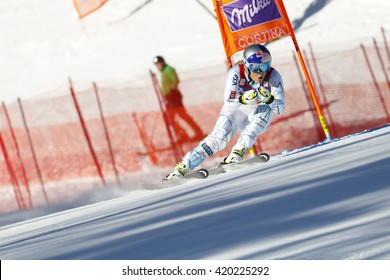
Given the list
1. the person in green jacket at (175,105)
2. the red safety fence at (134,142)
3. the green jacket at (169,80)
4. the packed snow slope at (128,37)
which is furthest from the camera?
the packed snow slope at (128,37)

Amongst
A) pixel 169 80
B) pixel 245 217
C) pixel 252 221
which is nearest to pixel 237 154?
pixel 245 217

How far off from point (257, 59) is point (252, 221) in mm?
6148

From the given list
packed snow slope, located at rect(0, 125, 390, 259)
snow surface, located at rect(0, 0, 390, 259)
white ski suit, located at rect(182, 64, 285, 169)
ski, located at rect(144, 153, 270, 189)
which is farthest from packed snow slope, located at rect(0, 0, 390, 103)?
packed snow slope, located at rect(0, 125, 390, 259)

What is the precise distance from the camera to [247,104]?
13.0m

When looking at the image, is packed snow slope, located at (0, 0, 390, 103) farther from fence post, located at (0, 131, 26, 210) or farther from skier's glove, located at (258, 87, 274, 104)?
skier's glove, located at (258, 87, 274, 104)

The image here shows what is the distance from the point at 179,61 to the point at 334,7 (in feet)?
16.9

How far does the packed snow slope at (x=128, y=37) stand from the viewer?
101 feet

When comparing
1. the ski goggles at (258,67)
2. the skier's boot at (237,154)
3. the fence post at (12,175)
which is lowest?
the skier's boot at (237,154)

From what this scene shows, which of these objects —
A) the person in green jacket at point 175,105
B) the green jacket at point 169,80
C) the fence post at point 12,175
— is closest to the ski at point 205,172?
the person in green jacket at point 175,105

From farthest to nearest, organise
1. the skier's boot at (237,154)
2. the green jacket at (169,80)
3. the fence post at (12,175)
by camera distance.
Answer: the fence post at (12,175) < the green jacket at (169,80) < the skier's boot at (237,154)

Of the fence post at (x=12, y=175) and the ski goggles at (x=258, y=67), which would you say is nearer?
the ski goggles at (x=258, y=67)

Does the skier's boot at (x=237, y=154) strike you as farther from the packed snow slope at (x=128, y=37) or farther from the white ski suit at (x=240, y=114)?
the packed snow slope at (x=128, y=37)

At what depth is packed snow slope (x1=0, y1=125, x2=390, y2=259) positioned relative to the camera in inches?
221
